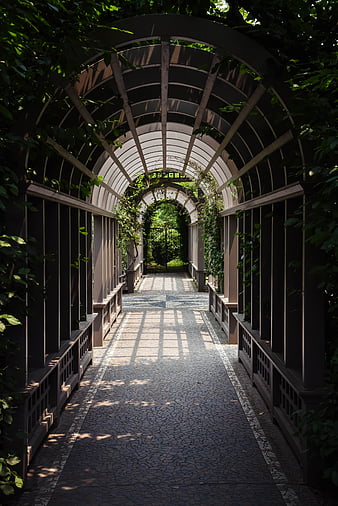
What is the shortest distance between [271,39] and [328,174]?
1436mm

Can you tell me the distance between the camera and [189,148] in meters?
9.11

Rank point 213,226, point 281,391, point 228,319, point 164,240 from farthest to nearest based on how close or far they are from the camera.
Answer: point 164,240
point 213,226
point 228,319
point 281,391

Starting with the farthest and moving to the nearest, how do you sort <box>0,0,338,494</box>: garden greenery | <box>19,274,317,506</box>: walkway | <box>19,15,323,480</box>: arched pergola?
<box>19,15,323,480</box>: arched pergola, <box>19,274,317,506</box>: walkway, <box>0,0,338,494</box>: garden greenery

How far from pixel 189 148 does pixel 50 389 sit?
514 cm

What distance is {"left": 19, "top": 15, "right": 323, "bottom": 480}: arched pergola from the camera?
4.13m

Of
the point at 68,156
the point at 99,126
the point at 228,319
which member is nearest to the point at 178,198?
the point at 228,319

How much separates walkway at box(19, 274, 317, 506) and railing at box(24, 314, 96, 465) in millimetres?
216

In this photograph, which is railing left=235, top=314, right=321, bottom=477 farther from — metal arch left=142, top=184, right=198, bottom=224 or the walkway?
metal arch left=142, top=184, right=198, bottom=224

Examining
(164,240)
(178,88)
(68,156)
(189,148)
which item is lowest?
(164,240)

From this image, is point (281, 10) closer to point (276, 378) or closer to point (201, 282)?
point (276, 378)

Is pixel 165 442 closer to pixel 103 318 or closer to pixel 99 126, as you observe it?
pixel 99 126

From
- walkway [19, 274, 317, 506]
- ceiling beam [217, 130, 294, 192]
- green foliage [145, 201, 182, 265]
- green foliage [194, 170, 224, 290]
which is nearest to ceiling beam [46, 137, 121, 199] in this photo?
ceiling beam [217, 130, 294, 192]

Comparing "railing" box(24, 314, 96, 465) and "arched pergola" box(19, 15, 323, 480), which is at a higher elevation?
"arched pergola" box(19, 15, 323, 480)

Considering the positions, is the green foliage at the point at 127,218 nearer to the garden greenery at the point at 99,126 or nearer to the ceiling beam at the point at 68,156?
the ceiling beam at the point at 68,156
